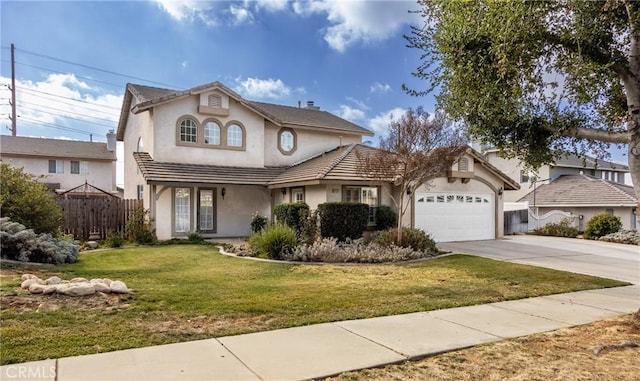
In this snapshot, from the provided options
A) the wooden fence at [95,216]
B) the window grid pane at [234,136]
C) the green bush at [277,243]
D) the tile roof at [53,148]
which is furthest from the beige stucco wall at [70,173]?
the green bush at [277,243]

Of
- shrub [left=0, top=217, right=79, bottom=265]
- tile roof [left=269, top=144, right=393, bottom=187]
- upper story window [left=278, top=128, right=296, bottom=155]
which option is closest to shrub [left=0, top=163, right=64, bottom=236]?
shrub [left=0, top=217, right=79, bottom=265]

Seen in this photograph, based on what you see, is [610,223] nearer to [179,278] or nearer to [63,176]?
[179,278]

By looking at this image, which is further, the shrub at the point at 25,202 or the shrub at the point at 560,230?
the shrub at the point at 560,230

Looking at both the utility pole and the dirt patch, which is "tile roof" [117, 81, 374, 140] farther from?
the utility pole

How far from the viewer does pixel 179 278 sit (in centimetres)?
946

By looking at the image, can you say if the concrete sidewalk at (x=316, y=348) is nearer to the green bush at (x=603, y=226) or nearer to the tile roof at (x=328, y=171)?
the tile roof at (x=328, y=171)

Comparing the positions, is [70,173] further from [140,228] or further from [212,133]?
[140,228]

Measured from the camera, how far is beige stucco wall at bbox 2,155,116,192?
33656mm

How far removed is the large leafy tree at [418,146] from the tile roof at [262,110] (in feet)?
28.2

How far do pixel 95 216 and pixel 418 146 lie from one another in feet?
44.3

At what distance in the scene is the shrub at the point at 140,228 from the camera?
17.5 metres

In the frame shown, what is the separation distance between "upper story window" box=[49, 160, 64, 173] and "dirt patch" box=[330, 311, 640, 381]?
124ft

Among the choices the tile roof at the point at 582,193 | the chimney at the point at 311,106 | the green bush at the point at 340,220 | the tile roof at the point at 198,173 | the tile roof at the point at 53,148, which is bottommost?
the green bush at the point at 340,220

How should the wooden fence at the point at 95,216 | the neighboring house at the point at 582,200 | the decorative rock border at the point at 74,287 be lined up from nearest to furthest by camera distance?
the decorative rock border at the point at 74,287, the wooden fence at the point at 95,216, the neighboring house at the point at 582,200
